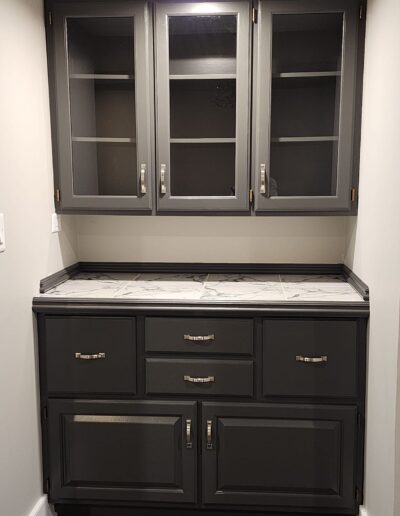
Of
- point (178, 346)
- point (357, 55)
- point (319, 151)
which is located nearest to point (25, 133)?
point (178, 346)

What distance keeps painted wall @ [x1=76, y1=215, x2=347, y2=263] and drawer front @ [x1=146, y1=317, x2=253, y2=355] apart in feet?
1.99

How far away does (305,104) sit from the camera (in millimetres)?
2205

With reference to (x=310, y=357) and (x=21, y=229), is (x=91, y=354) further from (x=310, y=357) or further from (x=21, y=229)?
(x=310, y=357)

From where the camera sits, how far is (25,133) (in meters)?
2.00

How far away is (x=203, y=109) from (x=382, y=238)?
3.18 ft

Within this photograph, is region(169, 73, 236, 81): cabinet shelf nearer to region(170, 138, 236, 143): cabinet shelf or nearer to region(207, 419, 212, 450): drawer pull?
region(170, 138, 236, 143): cabinet shelf

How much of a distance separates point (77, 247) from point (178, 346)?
0.90 meters

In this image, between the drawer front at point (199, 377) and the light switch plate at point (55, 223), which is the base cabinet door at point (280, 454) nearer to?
the drawer front at point (199, 377)

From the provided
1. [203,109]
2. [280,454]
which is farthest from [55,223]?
[280,454]

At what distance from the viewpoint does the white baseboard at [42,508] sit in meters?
2.07

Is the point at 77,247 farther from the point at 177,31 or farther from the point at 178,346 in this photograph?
the point at 177,31

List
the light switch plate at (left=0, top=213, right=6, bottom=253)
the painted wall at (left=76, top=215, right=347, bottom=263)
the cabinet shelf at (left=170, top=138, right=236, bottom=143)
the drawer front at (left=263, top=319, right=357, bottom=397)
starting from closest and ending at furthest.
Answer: the light switch plate at (left=0, top=213, right=6, bottom=253) → the drawer front at (left=263, top=319, right=357, bottom=397) → the cabinet shelf at (left=170, top=138, right=236, bottom=143) → the painted wall at (left=76, top=215, right=347, bottom=263)

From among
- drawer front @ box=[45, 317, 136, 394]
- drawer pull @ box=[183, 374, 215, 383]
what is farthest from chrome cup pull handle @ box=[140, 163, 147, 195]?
drawer pull @ box=[183, 374, 215, 383]

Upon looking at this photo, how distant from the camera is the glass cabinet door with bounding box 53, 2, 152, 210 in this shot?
219 cm
